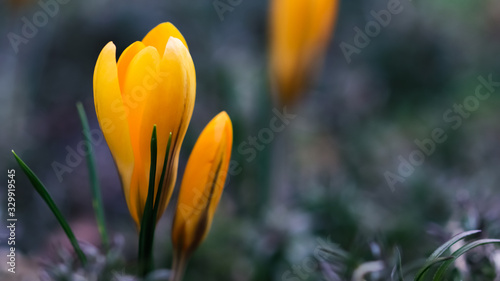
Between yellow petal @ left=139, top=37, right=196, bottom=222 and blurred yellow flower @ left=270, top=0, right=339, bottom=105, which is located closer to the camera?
yellow petal @ left=139, top=37, right=196, bottom=222

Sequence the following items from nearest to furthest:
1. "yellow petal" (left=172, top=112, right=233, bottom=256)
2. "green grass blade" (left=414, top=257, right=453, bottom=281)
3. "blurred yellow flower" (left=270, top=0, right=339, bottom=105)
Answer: "green grass blade" (left=414, top=257, right=453, bottom=281) < "yellow petal" (left=172, top=112, right=233, bottom=256) < "blurred yellow flower" (left=270, top=0, right=339, bottom=105)

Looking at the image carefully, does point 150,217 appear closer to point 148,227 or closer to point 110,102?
point 148,227

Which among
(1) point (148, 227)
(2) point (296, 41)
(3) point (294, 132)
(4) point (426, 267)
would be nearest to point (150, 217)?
(1) point (148, 227)

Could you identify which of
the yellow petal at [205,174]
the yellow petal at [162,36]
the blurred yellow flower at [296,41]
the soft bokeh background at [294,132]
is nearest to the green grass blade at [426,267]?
the soft bokeh background at [294,132]

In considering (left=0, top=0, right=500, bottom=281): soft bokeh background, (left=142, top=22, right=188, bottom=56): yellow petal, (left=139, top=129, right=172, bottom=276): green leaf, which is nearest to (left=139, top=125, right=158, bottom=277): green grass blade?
(left=139, top=129, right=172, bottom=276): green leaf

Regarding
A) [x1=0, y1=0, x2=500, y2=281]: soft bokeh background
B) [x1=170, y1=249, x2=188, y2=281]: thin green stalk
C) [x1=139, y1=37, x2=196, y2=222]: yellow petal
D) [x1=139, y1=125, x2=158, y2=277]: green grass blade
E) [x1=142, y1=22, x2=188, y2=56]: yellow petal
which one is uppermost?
[x1=142, y1=22, x2=188, y2=56]: yellow petal

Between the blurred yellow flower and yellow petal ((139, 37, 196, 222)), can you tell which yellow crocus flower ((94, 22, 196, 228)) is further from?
the blurred yellow flower

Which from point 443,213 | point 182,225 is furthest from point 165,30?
point 443,213
